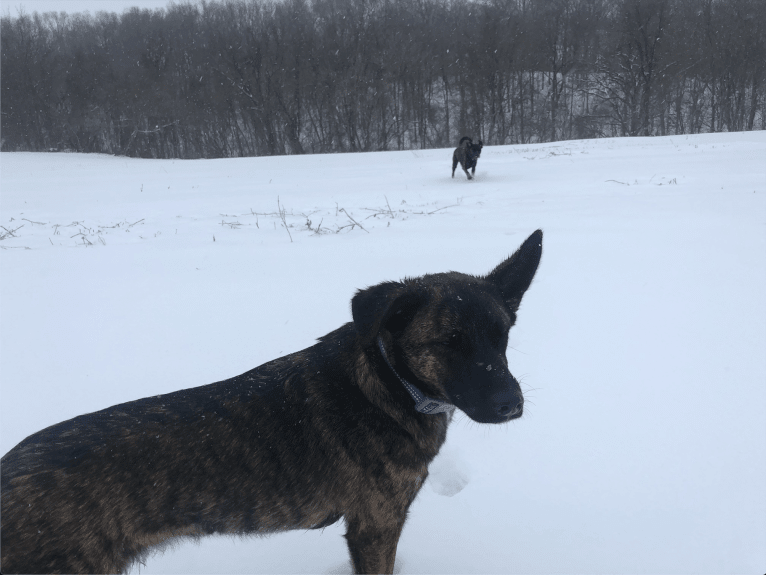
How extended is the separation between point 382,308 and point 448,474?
124 centimetres

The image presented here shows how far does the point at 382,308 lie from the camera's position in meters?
1.69

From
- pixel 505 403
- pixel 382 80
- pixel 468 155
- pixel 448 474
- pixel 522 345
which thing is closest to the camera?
pixel 505 403

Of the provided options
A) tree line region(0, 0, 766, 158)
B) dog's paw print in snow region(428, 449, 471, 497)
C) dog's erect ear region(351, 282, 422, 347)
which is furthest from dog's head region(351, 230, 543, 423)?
tree line region(0, 0, 766, 158)

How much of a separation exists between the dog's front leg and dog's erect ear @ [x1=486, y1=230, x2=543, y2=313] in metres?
1.06

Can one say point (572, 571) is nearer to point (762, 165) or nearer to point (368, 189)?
point (368, 189)

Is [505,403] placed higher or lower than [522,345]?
higher

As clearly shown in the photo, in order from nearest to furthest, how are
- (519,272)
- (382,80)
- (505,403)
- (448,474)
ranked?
(505,403) < (519,272) < (448,474) < (382,80)

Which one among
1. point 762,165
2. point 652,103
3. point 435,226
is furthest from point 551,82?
point 435,226

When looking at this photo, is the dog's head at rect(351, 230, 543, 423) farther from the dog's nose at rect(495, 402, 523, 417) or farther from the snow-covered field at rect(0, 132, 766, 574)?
the snow-covered field at rect(0, 132, 766, 574)

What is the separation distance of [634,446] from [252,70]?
45314mm

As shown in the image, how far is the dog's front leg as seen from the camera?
69.5 inches

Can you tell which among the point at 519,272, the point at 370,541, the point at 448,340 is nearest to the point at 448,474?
the point at 370,541

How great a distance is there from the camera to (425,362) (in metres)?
1.78

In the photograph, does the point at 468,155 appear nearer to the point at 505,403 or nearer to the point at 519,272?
the point at 519,272
